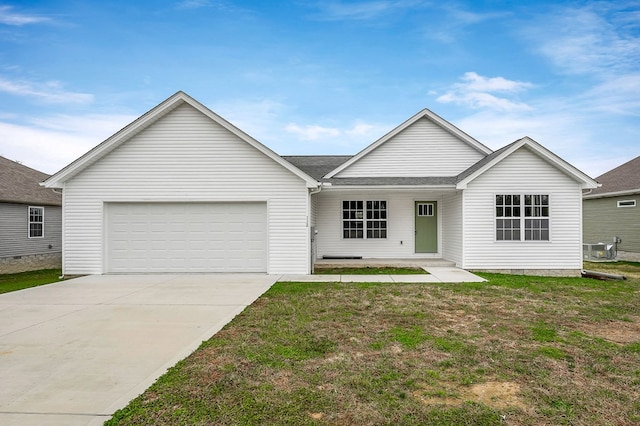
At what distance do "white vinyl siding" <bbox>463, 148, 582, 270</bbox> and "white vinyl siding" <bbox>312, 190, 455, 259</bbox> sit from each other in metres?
2.89

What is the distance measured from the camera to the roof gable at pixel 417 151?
1551 cm

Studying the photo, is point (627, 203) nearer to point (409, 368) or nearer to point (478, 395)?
point (409, 368)

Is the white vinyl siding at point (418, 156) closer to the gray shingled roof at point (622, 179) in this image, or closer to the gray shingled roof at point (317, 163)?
the gray shingled roof at point (317, 163)

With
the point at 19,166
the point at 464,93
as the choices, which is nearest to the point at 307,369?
the point at 464,93

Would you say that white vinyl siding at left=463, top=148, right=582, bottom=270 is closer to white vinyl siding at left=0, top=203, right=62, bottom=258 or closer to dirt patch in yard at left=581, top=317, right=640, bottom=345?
dirt patch in yard at left=581, top=317, right=640, bottom=345

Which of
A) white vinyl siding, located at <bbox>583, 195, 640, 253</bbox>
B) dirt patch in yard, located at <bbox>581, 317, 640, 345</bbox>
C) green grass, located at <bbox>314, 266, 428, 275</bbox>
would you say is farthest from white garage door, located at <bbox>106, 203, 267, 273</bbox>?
white vinyl siding, located at <bbox>583, 195, 640, 253</bbox>

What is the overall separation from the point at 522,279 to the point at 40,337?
12.2 m

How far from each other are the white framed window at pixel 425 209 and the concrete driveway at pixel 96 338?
8.08m

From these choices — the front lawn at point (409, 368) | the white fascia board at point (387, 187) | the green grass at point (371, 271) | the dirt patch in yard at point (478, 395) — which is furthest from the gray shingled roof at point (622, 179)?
the dirt patch in yard at point (478, 395)

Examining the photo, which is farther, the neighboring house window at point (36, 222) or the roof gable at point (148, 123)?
the neighboring house window at point (36, 222)

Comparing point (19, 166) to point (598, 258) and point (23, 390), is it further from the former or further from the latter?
point (598, 258)

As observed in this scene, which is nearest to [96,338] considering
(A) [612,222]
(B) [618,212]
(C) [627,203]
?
(C) [627,203]

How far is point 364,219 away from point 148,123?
9.03 meters

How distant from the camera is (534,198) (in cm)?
1282
